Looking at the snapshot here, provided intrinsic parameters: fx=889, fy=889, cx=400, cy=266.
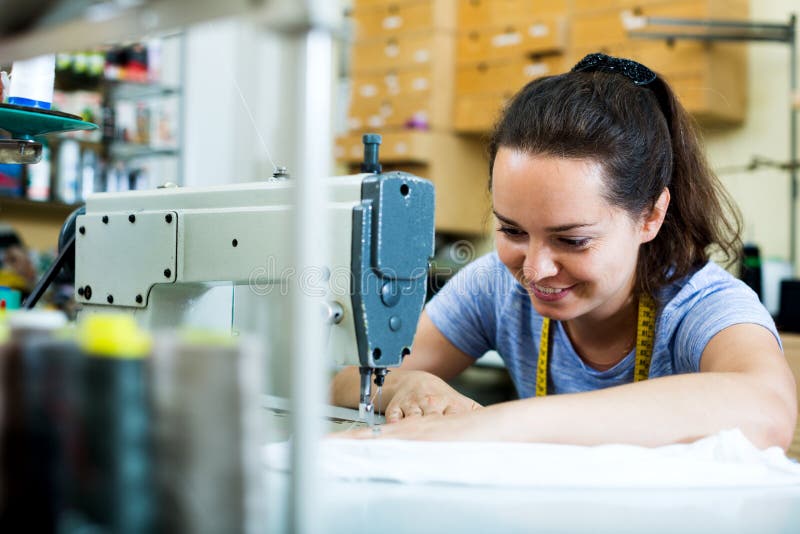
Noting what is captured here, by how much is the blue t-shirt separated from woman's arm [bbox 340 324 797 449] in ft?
0.58

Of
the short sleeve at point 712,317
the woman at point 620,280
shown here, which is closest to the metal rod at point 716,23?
the woman at point 620,280

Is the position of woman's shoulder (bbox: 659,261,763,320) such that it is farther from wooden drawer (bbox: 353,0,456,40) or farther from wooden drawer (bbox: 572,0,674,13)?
wooden drawer (bbox: 353,0,456,40)

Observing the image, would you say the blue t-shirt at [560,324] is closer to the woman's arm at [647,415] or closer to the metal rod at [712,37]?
the woman's arm at [647,415]

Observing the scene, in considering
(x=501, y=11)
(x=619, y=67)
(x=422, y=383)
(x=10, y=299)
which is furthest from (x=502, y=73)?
(x=10, y=299)

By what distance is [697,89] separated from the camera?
333 cm

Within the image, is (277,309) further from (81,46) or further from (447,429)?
(447,429)

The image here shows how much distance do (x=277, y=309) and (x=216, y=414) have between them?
89 mm

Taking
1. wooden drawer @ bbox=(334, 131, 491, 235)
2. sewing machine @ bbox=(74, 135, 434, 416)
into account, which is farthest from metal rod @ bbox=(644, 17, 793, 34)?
sewing machine @ bbox=(74, 135, 434, 416)

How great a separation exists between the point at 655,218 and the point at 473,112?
295 cm

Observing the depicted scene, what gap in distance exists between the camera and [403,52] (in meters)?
4.34

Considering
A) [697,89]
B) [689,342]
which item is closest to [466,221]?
[697,89]

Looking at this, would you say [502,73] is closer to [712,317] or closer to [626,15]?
[626,15]

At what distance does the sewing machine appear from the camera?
991mm

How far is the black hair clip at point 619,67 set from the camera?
135cm
